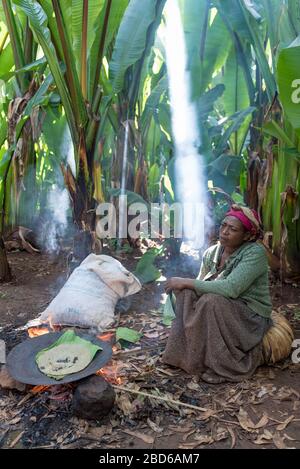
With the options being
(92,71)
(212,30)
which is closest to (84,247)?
(92,71)

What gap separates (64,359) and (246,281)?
110 cm

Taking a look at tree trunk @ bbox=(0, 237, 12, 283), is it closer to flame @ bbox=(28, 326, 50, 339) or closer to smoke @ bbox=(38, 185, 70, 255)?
smoke @ bbox=(38, 185, 70, 255)

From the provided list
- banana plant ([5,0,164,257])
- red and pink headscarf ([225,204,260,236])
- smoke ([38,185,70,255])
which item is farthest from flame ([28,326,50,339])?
smoke ([38,185,70,255])

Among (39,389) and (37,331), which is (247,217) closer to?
(39,389)

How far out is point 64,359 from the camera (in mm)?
2498

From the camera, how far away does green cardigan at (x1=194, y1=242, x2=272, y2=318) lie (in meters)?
2.63

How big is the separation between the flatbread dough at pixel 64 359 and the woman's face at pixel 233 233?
102 cm

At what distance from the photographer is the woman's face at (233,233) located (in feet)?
8.79

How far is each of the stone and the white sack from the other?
1.00 metres

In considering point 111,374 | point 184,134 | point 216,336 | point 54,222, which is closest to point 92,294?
point 111,374

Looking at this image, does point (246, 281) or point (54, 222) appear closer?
point (246, 281)

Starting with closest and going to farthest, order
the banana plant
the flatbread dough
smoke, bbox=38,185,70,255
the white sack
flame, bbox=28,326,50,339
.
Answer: the flatbread dough, flame, bbox=28,326,50,339, the white sack, the banana plant, smoke, bbox=38,185,70,255
